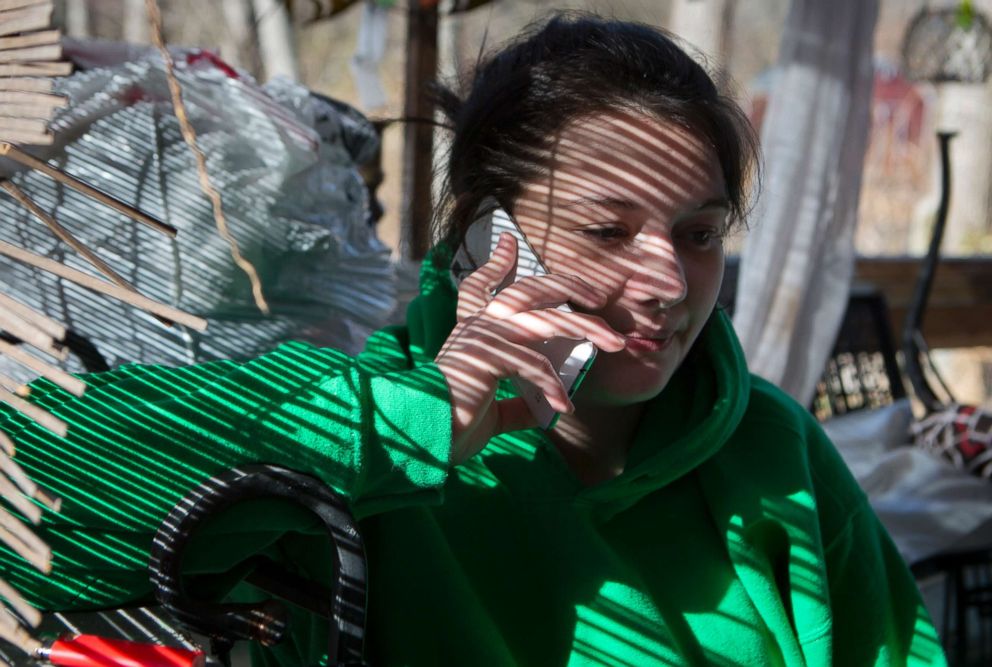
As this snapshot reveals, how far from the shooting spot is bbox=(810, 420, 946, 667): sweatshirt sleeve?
3.30ft

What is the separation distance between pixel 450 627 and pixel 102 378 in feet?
1.14

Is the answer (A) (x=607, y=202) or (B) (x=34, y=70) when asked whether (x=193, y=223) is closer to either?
(A) (x=607, y=202)

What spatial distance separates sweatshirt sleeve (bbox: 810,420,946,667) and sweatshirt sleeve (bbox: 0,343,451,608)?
0.48 metres

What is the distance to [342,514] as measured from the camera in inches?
26.3

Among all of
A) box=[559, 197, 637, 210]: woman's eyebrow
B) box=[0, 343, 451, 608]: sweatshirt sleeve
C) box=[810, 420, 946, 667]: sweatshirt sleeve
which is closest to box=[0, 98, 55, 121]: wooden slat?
box=[0, 343, 451, 608]: sweatshirt sleeve

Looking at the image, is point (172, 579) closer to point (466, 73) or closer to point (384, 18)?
point (466, 73)

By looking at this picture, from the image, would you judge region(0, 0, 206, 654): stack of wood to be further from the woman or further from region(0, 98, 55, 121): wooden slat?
the woman

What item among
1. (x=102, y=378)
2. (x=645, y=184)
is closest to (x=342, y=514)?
(x=102, y=378)

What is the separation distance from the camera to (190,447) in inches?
27.2

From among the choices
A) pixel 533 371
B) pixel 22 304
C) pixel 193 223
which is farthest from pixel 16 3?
pixel 193 223

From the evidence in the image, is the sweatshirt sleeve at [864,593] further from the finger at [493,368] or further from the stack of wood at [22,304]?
the stack of wood at [22,304]

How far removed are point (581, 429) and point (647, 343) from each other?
0.52ft

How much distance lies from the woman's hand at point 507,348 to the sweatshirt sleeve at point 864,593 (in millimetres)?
371

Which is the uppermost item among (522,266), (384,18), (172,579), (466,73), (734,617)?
(384,18)
